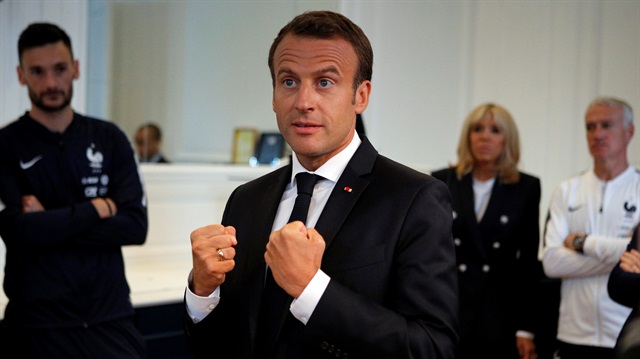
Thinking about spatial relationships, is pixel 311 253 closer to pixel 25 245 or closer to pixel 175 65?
pixel 25 245

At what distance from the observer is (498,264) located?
390 cm

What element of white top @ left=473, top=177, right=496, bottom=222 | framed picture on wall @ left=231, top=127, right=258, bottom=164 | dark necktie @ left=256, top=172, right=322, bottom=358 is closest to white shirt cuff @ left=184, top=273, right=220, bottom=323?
dark necktie @ left=256, top=172, right=322, bottom=358

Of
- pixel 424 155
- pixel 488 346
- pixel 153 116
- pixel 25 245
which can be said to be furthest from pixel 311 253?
pixel 153 116

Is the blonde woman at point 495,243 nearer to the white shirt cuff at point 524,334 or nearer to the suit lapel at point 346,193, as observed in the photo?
the white shirt cuff at point 524,334

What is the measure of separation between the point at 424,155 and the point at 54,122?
1925 mm

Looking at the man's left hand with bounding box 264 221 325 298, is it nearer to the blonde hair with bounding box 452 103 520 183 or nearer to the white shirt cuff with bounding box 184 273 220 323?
the white shirt cuff with bounding box 184 273 220 323

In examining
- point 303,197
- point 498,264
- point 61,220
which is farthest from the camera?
point 498,264

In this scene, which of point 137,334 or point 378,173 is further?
point 137,334

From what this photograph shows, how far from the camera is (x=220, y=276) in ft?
5.48

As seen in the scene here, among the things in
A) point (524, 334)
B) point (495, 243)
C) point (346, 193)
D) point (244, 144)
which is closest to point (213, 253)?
point (346, 193)

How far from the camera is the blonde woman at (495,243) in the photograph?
3.86 m

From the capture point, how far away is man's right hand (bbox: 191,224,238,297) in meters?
1.64

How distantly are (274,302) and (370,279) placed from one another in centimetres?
22

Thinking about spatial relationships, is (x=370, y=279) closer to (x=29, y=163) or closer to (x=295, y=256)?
(x=295, y=256)
